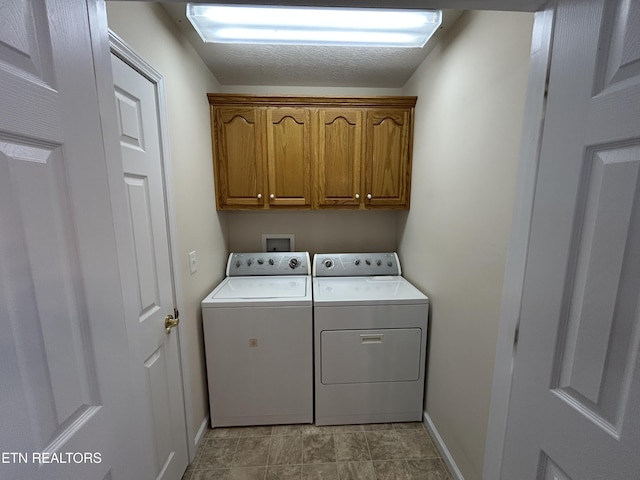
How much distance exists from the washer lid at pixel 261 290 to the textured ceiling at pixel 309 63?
1.58m

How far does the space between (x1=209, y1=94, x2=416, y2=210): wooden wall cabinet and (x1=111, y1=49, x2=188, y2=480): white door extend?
0.76 meters

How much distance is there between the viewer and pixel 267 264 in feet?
7.14

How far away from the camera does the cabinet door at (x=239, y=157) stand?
1887 mm

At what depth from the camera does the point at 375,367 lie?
1688 mm

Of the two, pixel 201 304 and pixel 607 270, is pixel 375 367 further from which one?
pixel 607 270

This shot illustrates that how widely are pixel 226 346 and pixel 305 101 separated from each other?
72.6 inches

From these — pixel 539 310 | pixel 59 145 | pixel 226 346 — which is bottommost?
pixel 226 346

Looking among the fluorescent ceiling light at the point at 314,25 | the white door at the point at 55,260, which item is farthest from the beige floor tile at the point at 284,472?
the fluorescent ceiling light at the point at 314,25

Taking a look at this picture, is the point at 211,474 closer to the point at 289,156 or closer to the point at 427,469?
the point at 427,469

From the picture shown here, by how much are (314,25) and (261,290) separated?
63.1 inches

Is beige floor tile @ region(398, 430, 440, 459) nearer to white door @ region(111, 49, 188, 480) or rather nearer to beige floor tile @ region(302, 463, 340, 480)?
beige floor tile @ region(302, 463, 340, 480)

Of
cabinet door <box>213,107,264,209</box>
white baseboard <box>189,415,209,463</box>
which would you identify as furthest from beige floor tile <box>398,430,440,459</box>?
cabinet door <box>213,107,264,209</box>

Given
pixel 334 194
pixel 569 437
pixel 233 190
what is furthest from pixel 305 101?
pixel 569 437

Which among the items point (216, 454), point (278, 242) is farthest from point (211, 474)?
point (278, 242)
